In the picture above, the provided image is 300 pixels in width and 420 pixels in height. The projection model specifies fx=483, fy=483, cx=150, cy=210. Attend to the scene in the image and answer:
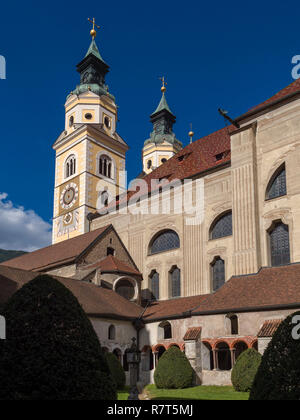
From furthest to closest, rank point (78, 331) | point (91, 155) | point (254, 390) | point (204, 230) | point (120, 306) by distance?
point (91, 155), point (204, 230), point (120, 306), point (78, 331), point (254, 390)

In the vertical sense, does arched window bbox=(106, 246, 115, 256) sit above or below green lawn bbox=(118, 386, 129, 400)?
above

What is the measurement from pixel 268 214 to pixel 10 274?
14274 mm

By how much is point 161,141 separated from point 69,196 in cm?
2704

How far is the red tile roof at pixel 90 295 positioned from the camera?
24438mm

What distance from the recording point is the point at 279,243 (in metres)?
26.1

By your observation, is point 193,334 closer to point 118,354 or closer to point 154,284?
point 118,354

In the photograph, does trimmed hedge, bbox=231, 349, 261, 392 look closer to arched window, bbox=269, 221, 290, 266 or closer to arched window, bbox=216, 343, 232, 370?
arched window, bbox=216, 343, 232, 370

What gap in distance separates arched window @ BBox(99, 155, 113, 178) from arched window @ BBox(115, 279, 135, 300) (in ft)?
70.6

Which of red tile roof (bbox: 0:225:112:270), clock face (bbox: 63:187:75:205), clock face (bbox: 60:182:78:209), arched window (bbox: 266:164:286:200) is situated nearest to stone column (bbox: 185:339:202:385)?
arched window (bbox: 266:164:286:200)

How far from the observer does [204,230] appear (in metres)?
30.6

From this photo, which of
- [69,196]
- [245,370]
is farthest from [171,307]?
[69,196]

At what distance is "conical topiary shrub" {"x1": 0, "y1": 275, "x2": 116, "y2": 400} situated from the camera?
32.2 ft

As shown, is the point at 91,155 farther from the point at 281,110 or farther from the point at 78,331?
the point at 78,331

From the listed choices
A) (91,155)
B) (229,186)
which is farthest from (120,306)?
(91,155)
